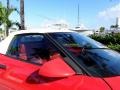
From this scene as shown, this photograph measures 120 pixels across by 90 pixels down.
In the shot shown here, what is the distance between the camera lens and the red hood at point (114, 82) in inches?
127

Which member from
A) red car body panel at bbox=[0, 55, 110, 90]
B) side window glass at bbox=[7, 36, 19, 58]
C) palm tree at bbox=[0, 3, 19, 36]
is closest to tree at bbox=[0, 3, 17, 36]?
palm tree at bbox=[0, 3, 19, 36]

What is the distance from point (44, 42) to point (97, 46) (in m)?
0.67

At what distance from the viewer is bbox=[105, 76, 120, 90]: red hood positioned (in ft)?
10.6

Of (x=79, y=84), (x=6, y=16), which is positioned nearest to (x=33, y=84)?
(x=79, y=84)

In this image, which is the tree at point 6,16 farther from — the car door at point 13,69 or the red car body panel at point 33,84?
the red car body panel at point 33,84

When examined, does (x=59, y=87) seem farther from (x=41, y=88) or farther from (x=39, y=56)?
(x=39, y=56)

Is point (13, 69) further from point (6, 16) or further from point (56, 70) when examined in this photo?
point (6, 16)

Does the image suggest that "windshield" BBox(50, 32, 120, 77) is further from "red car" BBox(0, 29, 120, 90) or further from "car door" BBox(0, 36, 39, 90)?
"car door" BBox(0, 36, 39, 90)

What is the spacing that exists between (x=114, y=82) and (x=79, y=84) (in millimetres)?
331

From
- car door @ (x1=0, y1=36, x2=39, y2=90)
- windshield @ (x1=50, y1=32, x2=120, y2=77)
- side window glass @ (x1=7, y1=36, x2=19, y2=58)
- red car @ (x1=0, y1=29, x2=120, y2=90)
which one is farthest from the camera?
side window glass @ (x1=7, y1=36, x2=19, y2=58)

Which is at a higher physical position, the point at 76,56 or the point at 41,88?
the point at 76,56

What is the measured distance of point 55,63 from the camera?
337 cm

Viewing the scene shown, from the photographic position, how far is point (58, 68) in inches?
129

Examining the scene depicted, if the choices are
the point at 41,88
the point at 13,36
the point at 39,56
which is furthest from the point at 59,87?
the point at 13,36
